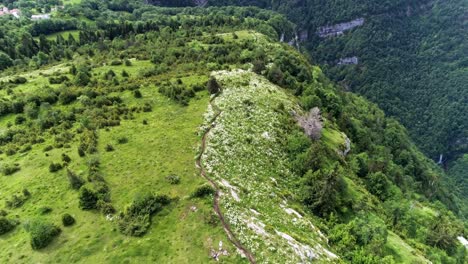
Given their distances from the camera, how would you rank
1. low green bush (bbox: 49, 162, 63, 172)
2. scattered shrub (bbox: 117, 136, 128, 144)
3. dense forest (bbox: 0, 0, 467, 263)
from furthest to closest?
scattered shrub (bbox: 117, 136, 128, 144)
low green bush (bbox: 49, 162, 63, 172)
dense forest (bbox: 0, 0, 467, 263)

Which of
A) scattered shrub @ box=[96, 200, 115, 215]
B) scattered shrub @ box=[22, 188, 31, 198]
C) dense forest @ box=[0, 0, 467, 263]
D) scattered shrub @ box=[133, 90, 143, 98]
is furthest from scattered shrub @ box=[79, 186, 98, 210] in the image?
scattered shrub @ box=[133, 90, 143, 98]

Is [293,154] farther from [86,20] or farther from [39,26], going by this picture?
[86,20]

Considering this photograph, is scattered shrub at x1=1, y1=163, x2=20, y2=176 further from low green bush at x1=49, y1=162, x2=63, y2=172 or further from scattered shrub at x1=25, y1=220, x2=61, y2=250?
scattered shrub at x1=25, y1=220, x2=61, y2=250

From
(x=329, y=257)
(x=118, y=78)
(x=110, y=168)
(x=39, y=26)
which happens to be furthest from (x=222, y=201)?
(x=39, y=26)

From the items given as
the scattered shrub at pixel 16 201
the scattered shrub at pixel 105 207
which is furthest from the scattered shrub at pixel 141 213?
the scattered shrub at pixel 16 201

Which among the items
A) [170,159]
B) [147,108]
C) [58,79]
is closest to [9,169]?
[170,159]

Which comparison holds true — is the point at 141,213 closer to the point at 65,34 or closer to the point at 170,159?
the point at 170,159
